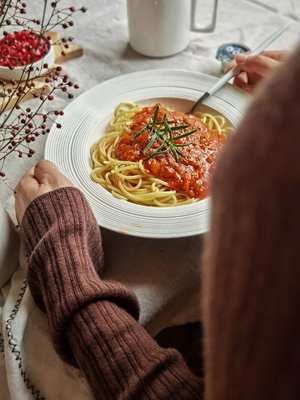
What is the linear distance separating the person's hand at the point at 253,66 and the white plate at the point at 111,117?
0.05 metres

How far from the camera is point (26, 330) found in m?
0.79

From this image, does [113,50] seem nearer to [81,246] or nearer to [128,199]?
[128,199]

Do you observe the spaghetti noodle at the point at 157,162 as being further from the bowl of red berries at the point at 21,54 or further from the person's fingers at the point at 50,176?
the bowl of red berries at the point at 21,54

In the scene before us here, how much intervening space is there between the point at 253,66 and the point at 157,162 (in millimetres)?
386

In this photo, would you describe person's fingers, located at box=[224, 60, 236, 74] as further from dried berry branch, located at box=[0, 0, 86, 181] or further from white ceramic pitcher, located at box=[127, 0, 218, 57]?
dried berry branch, located at box=[0, 0, 86, 181]

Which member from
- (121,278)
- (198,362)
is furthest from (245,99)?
(198,362)

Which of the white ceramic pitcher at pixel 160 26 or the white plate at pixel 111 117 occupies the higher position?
the white ceramic pitcher at pixel 160 26

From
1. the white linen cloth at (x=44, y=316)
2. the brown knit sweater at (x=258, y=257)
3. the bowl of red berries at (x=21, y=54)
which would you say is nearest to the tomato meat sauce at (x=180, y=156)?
the white linen cloth at (x=44, y=316)

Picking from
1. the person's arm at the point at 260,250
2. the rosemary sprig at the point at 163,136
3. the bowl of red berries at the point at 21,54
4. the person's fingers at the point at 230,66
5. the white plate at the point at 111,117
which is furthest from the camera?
the person's fingers at the point at 230,66

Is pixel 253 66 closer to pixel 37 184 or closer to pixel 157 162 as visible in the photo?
pixel 157 162

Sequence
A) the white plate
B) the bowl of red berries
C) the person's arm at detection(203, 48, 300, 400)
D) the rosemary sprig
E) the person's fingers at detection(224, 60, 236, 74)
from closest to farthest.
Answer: the person's arm at detection(203, 48, 300, 400)
the white plate
the rosemary sprig
the bowl of red berries
the person's fingers at detection(224, 60, 236, 74)

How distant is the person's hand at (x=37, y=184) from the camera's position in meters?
0.87

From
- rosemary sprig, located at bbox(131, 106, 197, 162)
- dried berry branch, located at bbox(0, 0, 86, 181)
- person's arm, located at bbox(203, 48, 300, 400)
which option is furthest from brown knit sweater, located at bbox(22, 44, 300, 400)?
rosemary sprig, located at bbox(131, 106, 197, 162)

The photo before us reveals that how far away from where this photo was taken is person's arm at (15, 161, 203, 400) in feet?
2.20
